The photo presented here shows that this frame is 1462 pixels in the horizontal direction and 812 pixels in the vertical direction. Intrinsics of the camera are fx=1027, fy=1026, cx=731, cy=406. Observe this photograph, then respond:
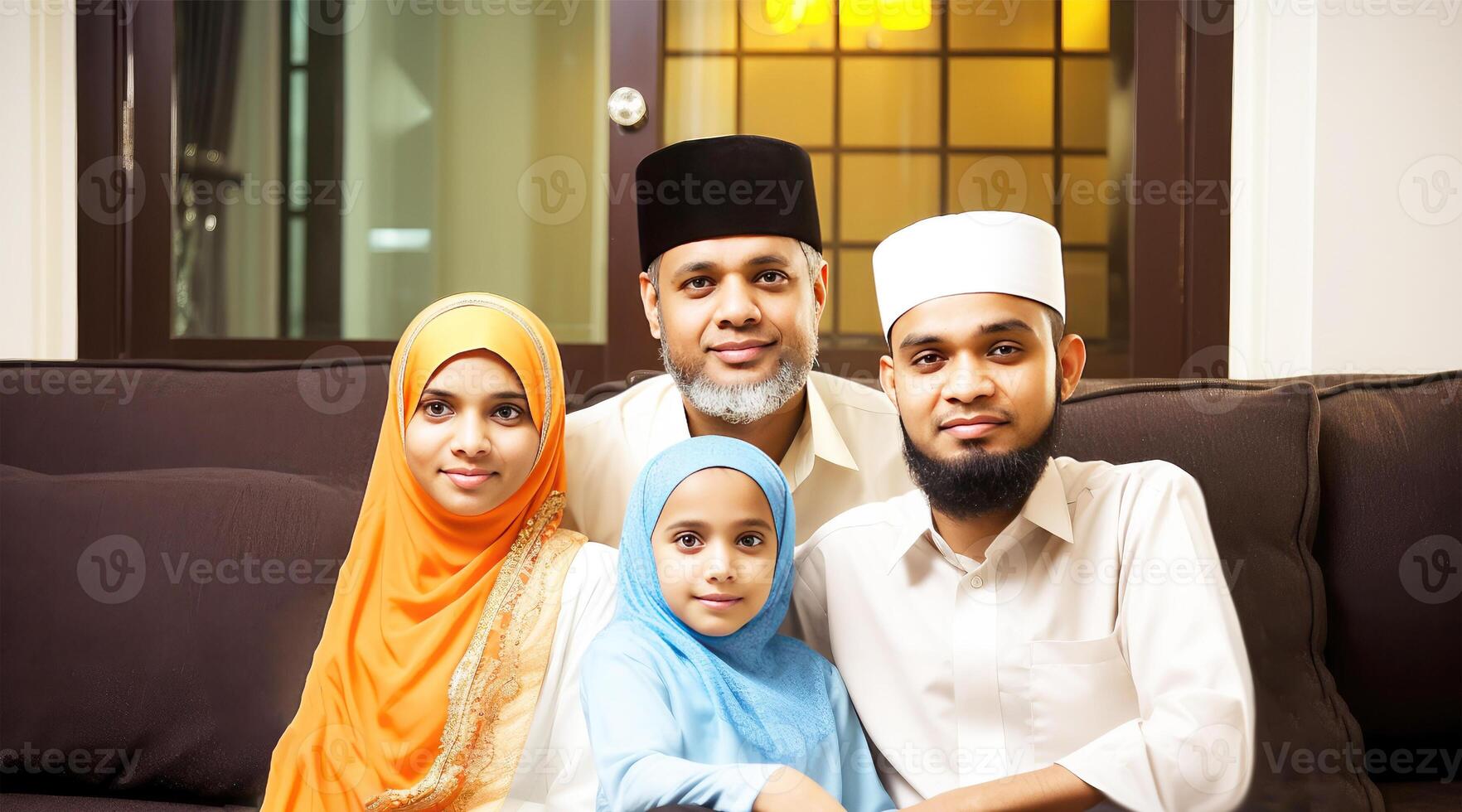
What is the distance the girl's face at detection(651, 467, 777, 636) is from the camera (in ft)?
4.74

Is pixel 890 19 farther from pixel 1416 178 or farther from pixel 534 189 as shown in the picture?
pixel 1416 178

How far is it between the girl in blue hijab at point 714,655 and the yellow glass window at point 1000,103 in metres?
2.09

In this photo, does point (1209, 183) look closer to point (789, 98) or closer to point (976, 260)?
point (789, 98)

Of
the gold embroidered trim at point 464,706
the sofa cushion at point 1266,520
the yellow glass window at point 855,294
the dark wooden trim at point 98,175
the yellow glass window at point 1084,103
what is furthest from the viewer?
the yellow glass window at point 855,294

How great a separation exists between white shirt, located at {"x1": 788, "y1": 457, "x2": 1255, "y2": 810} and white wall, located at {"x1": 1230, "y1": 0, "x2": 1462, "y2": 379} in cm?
142

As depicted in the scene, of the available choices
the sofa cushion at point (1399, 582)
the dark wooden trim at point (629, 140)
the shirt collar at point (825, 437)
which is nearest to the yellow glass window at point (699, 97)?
the dark wooden trim at point (629, 140)

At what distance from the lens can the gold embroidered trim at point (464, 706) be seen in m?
1.54

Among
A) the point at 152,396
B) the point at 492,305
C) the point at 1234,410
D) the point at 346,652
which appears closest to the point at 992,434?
the point at 1234,410

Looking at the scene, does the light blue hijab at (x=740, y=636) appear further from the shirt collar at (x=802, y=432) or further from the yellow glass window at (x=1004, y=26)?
the yellow glass window at (x=1004, y=26)

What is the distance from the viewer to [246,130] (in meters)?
3.24

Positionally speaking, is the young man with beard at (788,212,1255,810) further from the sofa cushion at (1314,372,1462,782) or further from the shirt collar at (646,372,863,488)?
the sofa cushion at (1314,372,1462,782)

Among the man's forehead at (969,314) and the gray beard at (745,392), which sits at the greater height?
the man's forehead at (969,314)

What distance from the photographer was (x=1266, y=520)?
1771mm

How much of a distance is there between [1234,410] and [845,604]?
811 millimetres
